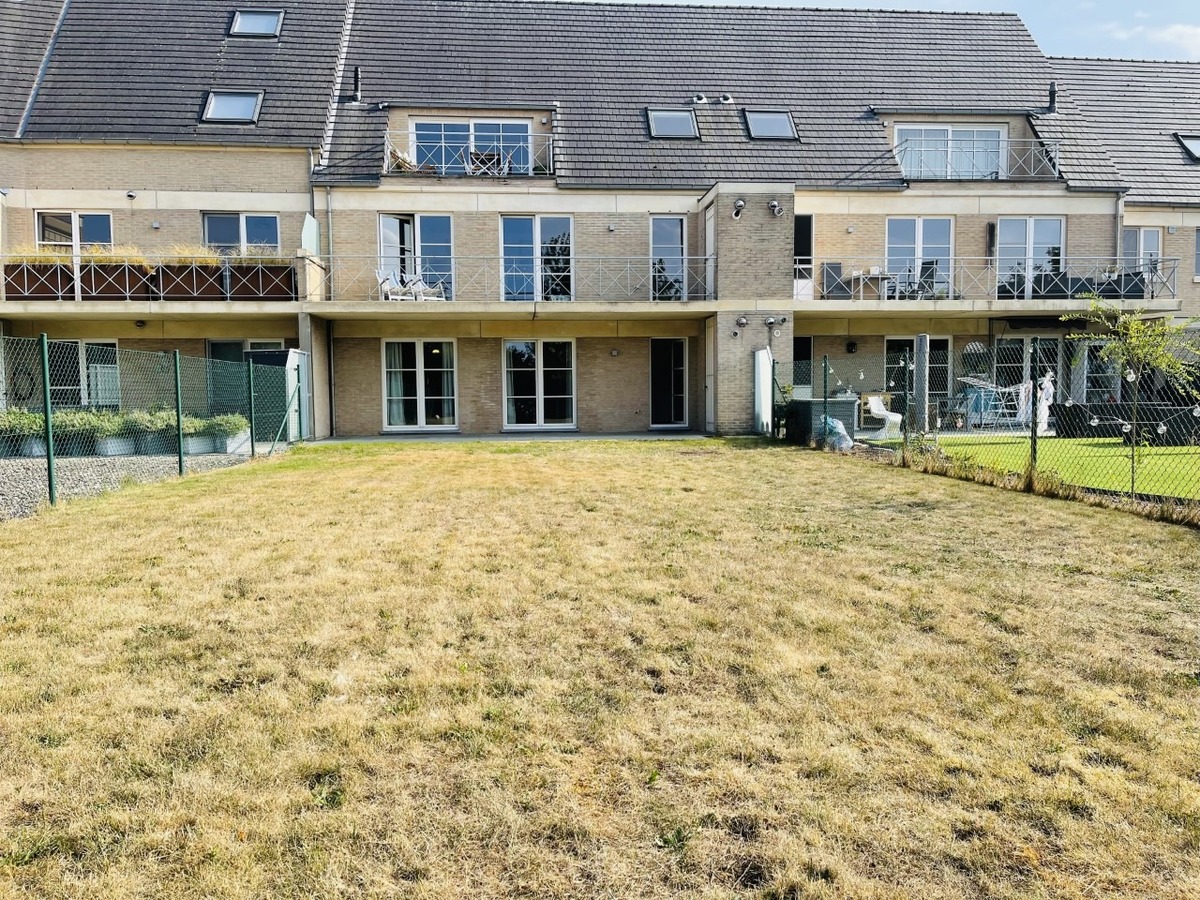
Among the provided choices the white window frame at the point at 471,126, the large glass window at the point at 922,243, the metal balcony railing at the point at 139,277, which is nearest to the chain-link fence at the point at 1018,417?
the large glass window at the point at 922,243

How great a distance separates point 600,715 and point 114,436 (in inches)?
513

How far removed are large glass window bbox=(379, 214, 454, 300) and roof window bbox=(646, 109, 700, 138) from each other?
575cm

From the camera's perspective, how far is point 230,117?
18.4 metres

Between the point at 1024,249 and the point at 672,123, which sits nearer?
the point at 1024,249

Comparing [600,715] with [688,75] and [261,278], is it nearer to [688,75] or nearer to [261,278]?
[261,278]

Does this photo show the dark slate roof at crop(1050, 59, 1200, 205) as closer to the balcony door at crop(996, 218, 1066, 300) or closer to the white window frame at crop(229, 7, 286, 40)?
the balcony door at crop(996, 218, 1066, 300)

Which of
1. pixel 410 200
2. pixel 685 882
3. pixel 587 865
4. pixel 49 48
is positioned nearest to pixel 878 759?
pixel 685 882

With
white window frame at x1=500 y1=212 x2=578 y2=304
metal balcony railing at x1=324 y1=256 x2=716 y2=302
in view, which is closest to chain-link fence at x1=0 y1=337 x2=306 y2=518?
metal balcony railing at x1=324 y1=256 x2=716 y2=302

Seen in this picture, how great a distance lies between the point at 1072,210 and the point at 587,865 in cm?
2178

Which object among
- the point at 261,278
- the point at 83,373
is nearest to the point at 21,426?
the point at 83,373

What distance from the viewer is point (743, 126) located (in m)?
20.0

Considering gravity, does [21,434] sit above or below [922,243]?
below

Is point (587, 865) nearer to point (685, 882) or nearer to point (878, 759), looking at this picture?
point (685, 882)

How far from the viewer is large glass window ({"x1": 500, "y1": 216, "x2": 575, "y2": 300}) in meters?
18.7
